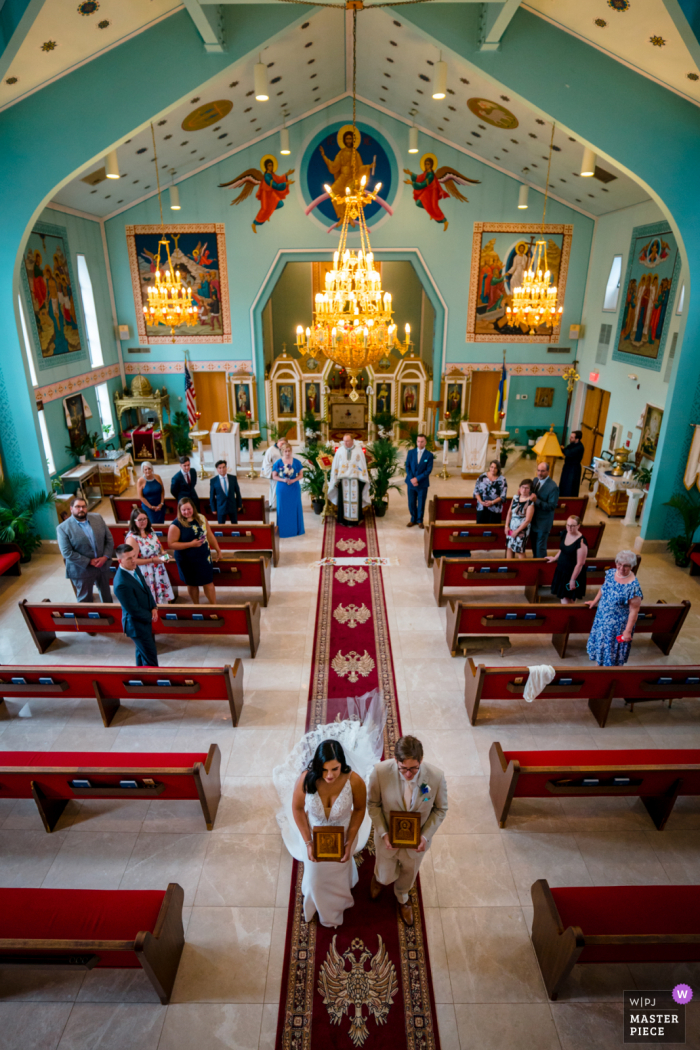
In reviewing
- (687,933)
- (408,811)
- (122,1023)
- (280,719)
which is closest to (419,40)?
(280,719)

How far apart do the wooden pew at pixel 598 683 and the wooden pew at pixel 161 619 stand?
2643 millimetres

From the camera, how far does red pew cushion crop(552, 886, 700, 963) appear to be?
3.49m

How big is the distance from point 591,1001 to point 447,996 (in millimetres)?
873

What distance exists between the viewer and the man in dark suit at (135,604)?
568 centimetres

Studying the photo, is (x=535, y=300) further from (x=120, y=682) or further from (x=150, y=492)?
(x=120, y=682)

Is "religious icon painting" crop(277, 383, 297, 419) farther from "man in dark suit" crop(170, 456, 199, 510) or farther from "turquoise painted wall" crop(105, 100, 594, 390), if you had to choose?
"man in dark suit" crop(170, 456, 199, 510)

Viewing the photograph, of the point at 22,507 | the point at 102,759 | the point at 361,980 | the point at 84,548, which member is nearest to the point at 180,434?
the point at 22,507

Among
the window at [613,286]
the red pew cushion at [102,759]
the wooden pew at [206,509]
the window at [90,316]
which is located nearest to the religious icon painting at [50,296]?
the window at [90,316]

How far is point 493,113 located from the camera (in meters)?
11.1

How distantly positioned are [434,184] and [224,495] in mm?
10251

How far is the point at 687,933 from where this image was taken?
3.57m

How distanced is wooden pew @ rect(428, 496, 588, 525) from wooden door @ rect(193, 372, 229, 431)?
8.49 metres

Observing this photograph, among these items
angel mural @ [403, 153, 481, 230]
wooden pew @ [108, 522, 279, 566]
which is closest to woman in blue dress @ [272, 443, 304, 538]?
wooden pew @ [108, 522, 279, 566]

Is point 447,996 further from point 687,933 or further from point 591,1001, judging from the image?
point 687,933
